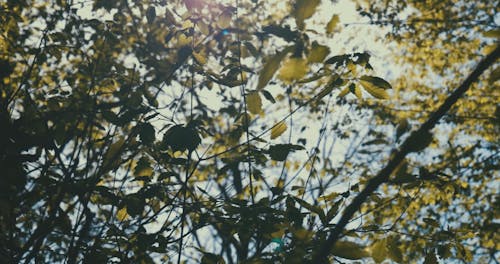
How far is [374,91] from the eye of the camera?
1.44 meters

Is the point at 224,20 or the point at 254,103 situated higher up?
the point at 224,20

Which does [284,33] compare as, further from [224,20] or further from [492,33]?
[224,20]

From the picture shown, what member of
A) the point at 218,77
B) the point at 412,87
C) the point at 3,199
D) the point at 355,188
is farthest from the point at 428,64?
the point at 3,199

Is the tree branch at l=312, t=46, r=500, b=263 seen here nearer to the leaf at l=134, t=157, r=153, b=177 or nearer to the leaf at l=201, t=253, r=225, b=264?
the leaf at l=201, t=253, r=225, b=264

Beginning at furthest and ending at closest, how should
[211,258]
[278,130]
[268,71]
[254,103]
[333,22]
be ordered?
[211,258] < [278,130] < [254,103] < [333,22] < [268,71]

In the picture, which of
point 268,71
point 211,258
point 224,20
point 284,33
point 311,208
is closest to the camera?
point 268,71

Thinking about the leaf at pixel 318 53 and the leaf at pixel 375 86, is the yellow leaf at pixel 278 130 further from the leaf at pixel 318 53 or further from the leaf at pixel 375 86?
the leaf at pixel 318 53

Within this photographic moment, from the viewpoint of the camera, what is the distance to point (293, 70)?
102 centimetres

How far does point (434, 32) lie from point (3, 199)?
31.9ft

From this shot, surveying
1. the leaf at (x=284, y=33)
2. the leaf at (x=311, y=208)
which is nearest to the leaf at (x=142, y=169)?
the leaf at (x=311, y=208)

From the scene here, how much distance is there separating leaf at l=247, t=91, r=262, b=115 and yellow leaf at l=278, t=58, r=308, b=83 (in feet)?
1.73

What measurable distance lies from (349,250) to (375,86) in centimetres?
63

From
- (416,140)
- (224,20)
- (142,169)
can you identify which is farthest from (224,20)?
(416,140)

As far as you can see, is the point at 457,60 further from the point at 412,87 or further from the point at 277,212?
the point at 277,212
